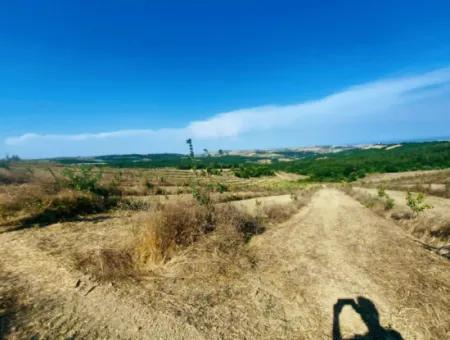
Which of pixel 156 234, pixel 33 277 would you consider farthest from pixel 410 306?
A: pixel 33 277

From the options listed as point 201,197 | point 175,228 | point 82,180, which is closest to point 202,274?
point 175,228

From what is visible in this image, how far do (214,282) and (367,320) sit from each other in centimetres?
264

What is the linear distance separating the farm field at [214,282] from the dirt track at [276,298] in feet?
0.07

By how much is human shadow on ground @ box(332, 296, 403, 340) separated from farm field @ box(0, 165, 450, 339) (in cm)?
2

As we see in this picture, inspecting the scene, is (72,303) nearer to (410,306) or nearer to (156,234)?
(156,234)

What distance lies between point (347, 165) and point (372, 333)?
91.1 m

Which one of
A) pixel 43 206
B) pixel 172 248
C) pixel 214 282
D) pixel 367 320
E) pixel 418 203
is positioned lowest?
pixel 418 203

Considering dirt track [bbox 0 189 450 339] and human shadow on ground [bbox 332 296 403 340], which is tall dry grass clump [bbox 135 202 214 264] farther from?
human shadow on ground [bbox 332 296 403 340]

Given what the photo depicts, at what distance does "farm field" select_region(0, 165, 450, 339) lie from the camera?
3.94 m

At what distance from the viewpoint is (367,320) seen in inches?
166

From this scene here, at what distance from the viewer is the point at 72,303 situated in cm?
428

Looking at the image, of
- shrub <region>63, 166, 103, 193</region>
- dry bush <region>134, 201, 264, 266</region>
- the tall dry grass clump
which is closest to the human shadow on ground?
dry bush <region>134, 201, 264, 266</region>

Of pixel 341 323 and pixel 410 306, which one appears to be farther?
pixel 410 306

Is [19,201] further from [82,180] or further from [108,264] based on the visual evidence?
[108,264]
